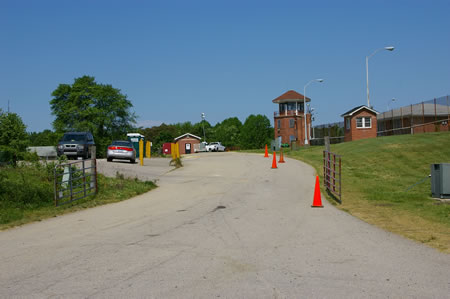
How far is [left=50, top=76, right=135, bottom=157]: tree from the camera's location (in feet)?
256

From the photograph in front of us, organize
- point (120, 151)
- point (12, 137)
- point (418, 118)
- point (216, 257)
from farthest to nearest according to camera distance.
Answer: point (418, 118) < point (120, 151) < point (12, 137) < point (216, 257)

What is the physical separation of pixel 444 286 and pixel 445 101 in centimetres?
4399

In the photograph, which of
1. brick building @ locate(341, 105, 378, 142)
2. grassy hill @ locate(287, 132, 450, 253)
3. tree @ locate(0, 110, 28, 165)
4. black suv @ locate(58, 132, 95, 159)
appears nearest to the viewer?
grassy hill @ locate(287, 132, 450, 253)

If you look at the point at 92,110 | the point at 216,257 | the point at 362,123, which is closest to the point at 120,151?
the point at 216,257

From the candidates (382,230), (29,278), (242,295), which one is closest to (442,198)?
(382,230)

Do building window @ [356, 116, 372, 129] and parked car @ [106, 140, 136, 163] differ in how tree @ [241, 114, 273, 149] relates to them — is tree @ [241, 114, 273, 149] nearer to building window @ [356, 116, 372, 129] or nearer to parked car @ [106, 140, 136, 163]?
building window @ [356, 116, 372, 129]

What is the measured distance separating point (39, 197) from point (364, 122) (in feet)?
149

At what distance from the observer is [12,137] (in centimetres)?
2877

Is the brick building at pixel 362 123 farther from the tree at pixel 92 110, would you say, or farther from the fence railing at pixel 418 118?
the tree at pixel 92 110

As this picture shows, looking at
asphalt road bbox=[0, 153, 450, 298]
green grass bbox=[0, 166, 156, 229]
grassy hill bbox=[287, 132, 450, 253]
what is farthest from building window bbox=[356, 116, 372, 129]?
asphalt road bbox=[0, 153, 450, 298]

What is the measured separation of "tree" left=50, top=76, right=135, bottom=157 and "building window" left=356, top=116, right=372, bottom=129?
42.5m

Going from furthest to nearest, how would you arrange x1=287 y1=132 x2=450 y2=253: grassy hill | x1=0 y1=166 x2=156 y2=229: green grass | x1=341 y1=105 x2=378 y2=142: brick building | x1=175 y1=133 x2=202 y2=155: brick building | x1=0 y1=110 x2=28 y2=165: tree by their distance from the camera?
1. x1=175 y1=133 x2=202 y2=155: brick building
2. x1=341 y1=105 x2=378 y2=142: brick building
3. x1=0 y1=110 x2=28 y2=165: tree
4. x1=0 y1=166 x2=156 y2=229: green grass
5. x1=287 y1=132 x2=450 y2=253: grassy hill

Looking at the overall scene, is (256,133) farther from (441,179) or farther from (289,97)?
(441,179)

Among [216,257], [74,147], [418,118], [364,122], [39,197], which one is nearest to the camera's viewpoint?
[216,257]
